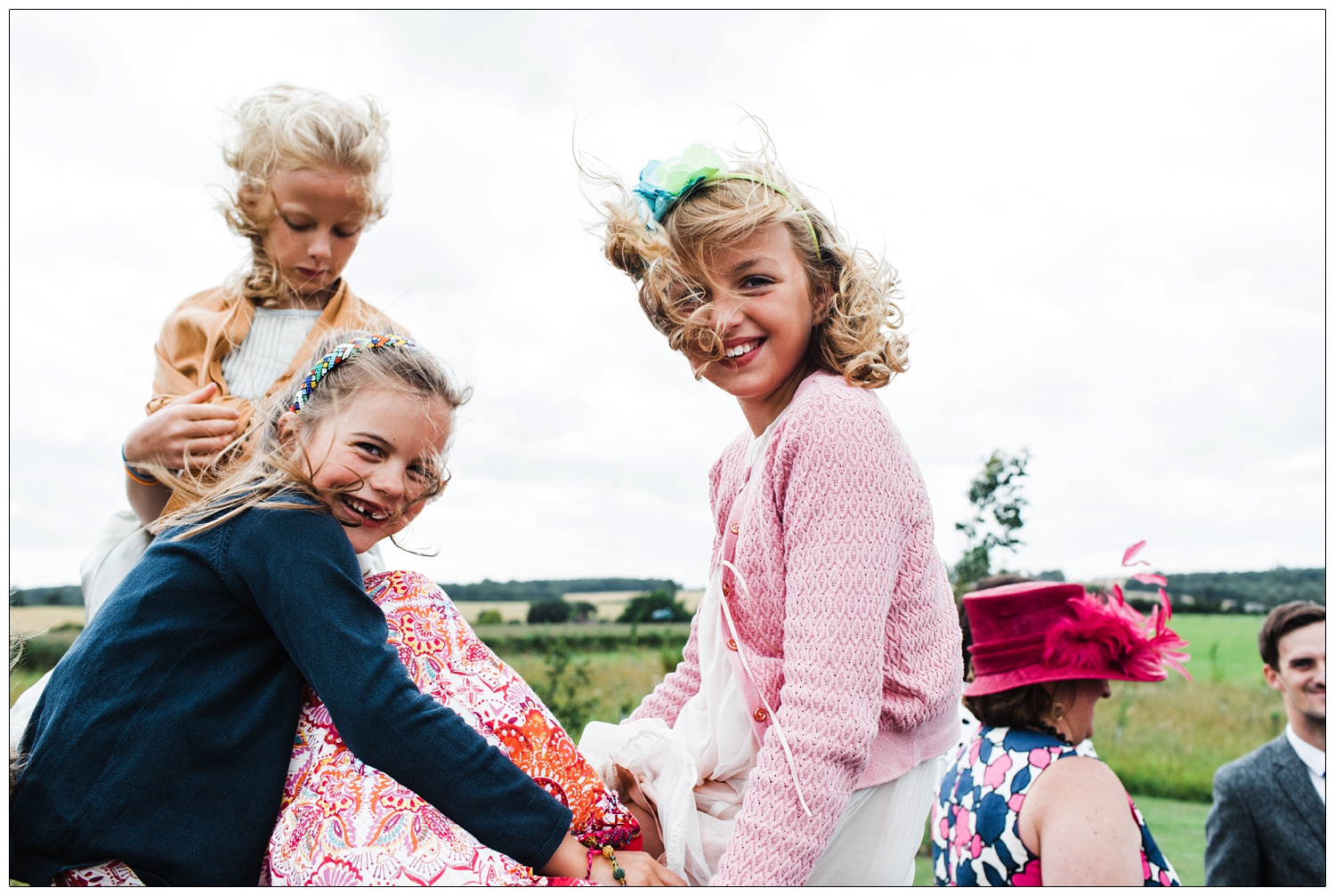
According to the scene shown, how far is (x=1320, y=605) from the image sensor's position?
16.2 feet

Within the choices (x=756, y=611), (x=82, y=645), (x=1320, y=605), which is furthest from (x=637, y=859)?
(x=1320, y=605)

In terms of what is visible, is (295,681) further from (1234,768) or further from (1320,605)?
(1320,605)

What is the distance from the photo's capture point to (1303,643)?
4797 mm

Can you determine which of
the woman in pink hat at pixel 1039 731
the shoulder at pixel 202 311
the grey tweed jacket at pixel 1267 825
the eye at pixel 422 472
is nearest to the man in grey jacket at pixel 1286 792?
the grey tweed jacket at pixel 1267 825

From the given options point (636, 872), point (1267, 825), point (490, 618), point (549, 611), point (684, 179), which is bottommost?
point (490, 618)

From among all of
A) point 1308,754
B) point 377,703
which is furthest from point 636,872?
point 1308,754

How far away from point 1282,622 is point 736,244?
165 inches

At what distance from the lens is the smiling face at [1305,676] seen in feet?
15.3

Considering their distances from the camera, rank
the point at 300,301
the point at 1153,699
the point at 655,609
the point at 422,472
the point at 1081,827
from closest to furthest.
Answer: the point at 422,472 < the point at 1081,827 < the point at 300,301 < the point at 655,609 < the point at 1153,699

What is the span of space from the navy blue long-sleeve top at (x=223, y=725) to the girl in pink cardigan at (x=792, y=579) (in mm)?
415

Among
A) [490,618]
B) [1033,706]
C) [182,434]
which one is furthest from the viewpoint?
[490,618]

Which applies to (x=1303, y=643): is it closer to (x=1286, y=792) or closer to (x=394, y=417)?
(x=1286, y=792)

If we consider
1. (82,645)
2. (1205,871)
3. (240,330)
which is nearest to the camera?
(82,645)

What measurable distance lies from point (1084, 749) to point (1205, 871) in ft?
8.10
